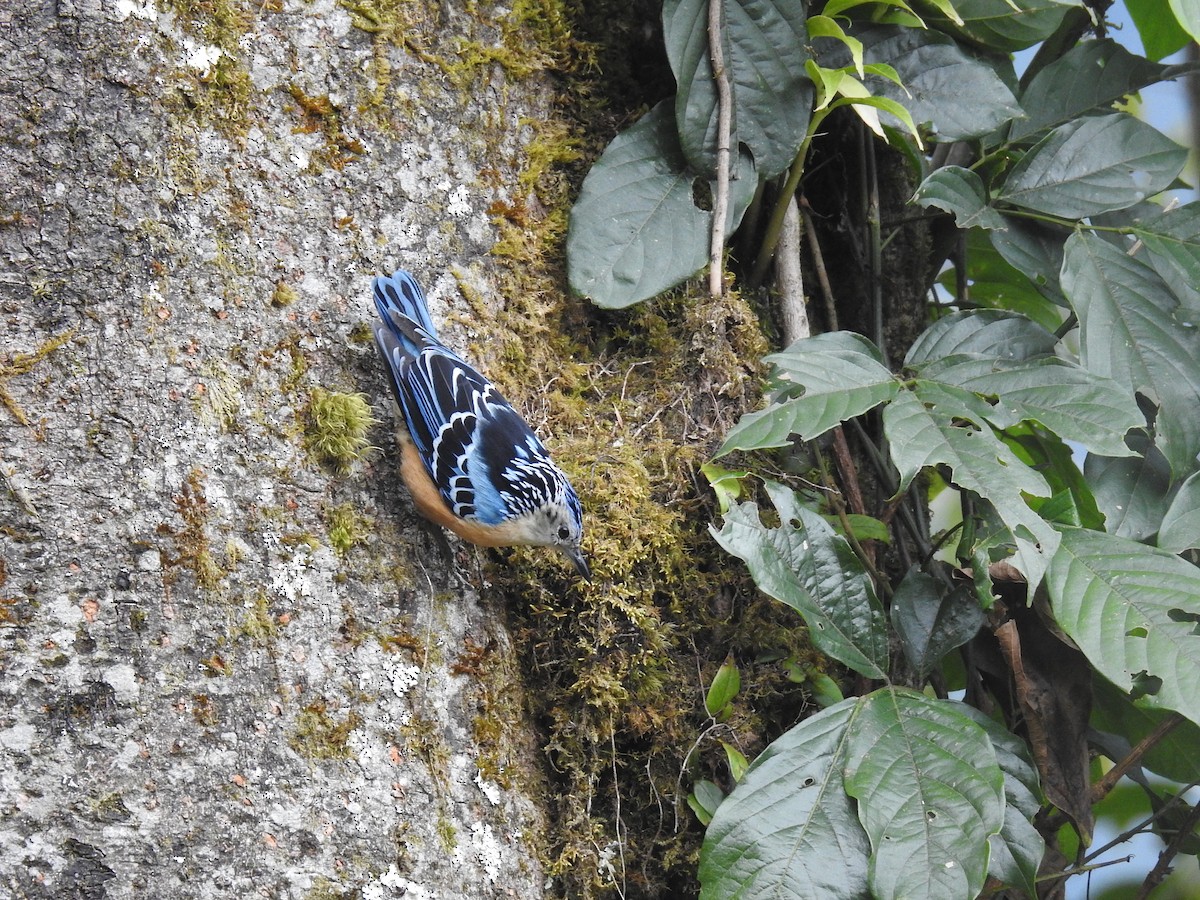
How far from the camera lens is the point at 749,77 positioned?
8.84 feet

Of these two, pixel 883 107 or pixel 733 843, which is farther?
pixel 883 107

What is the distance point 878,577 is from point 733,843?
864 millimetres

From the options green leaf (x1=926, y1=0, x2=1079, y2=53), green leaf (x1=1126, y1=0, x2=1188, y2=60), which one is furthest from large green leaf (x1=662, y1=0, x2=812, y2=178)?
green leaf (x1=1126, y1=0, x2=1188, y2=60)

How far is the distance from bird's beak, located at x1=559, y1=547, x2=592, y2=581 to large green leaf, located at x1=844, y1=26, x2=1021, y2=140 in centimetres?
149

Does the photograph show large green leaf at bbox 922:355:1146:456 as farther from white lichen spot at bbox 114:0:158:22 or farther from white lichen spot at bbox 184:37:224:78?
white lichen spot at bbox 114:0:158:22

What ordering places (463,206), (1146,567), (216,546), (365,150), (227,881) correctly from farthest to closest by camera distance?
(463,206) → (365,150) → (1146,567) → (216,546) → (227,881)

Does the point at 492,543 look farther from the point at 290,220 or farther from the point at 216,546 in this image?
the point at 290,220

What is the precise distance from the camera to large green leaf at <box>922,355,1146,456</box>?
2.23 m

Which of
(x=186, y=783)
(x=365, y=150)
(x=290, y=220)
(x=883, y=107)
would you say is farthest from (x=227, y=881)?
(x=883, y=107)

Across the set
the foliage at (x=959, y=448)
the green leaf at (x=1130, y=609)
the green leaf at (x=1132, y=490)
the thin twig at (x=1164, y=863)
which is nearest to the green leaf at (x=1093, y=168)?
the foliage at (x=959, y=448)

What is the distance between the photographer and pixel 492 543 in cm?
247

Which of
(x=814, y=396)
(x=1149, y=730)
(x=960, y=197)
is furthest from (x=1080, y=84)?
(x=1149, y=730)

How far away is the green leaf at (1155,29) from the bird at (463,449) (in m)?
2.15

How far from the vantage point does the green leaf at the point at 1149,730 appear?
2.54 meters
